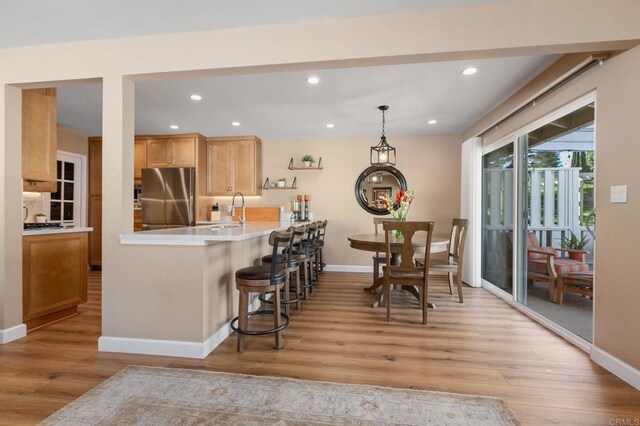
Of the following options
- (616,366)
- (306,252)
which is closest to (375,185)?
(306,252)

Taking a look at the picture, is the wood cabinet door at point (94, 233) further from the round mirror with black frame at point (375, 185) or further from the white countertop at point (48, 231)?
the round mirror with black frame at point (375, 185)

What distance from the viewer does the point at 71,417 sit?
159 centimetres

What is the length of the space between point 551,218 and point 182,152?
17.6ft

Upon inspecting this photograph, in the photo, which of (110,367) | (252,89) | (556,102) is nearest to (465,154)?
(556,102)

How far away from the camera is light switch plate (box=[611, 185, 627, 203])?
1991 millimetres

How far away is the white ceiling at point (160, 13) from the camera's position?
6.58 ft

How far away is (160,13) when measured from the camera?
2117 millimetres

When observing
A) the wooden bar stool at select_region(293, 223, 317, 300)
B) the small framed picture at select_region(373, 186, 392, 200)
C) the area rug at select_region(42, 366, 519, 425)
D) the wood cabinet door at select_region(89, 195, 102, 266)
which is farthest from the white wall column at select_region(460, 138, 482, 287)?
the wood cabinet door at select_region(89, 195, 102, 266)

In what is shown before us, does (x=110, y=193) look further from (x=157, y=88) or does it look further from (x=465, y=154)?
(x=465, y=154)

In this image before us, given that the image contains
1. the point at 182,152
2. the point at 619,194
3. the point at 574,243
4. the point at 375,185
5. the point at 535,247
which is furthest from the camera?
the point at 375,185

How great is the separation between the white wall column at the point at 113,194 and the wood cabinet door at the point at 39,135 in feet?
3.83

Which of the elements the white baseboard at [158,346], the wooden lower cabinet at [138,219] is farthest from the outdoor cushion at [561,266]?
the wooden lower cabinet at [138,219]

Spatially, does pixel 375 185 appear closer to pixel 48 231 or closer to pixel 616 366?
pixel 616 366

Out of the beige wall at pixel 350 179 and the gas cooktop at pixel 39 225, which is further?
the beige wall at pixel 350 179
